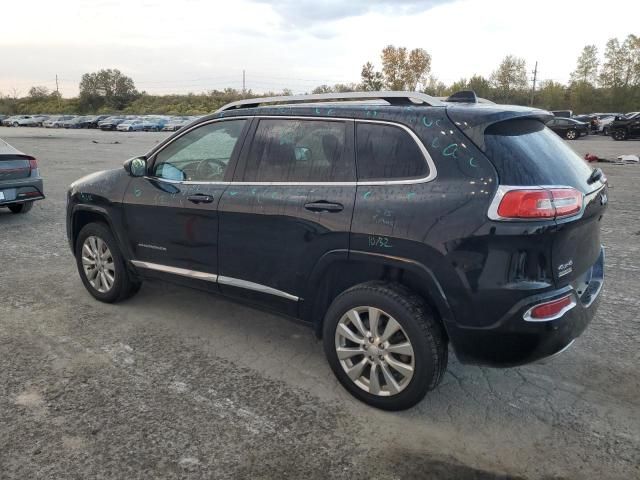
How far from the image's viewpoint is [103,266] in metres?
4.75

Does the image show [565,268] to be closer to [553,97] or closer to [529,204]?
[529,204]

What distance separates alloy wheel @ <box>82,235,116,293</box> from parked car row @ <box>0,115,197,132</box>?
39.2m

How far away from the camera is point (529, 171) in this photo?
277 cm

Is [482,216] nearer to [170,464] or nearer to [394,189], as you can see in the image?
[394,189]

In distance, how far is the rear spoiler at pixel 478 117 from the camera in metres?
2.85

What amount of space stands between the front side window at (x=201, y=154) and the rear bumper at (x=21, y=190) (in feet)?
16.1

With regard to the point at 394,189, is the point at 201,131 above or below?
above

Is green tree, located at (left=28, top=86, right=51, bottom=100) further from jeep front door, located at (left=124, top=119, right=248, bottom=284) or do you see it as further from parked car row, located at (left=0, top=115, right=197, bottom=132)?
jeep front door, located at (left=124, top=119, right=248, bottom=284)

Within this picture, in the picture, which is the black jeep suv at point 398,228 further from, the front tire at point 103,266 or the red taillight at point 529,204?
the front tire at point 103,266

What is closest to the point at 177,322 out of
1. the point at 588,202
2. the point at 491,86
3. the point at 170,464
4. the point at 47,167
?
the point at 170,464

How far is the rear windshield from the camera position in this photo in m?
2.75

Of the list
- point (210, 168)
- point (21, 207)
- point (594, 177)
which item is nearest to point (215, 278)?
point (210, 168)

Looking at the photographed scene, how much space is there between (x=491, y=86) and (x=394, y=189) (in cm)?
8144

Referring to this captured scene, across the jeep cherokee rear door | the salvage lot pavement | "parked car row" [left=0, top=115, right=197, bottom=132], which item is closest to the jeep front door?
the jeep cherokee rear door
